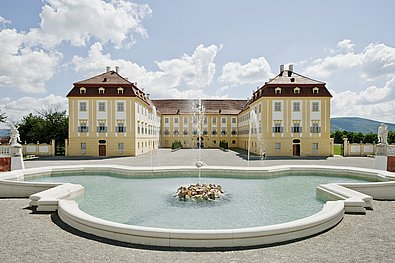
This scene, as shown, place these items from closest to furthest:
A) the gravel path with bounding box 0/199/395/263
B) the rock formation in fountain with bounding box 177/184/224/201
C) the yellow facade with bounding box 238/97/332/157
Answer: the gravel path with bounding box 0/199/395/263
the rock formation in fountain with bounding box 177/184/224/201
the yellow facade with bounding box 238/97/332/157

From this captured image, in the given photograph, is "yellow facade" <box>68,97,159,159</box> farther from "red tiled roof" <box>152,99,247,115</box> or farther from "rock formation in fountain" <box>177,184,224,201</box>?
"red tiled roof" <box>152,99,247,115</box>

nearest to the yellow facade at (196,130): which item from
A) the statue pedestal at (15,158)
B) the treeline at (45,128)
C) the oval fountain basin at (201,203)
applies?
the treeline at (45,128)

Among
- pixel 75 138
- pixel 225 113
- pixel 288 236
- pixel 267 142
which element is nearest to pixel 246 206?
pixel 288 236

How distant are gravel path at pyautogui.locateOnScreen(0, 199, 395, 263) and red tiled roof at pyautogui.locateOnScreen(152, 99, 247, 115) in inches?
2196

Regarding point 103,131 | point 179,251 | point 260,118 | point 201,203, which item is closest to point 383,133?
point 201,203

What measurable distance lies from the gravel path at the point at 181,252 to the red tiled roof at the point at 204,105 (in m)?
55.8

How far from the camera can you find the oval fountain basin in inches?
316

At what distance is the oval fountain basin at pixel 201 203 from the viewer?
8031 mm

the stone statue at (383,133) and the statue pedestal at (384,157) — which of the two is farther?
the stone statue at (383,133)

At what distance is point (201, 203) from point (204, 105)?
187 feet

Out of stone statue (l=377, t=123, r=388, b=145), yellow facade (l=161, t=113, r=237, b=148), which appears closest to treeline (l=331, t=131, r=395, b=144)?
yellow facade (l=161, t=113, r=237, b=148)

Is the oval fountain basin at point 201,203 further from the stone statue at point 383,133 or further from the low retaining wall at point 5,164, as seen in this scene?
the stone statue at point 383,133

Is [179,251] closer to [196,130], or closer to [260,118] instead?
[260,118]

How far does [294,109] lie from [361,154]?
10.0 metres
